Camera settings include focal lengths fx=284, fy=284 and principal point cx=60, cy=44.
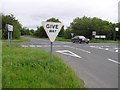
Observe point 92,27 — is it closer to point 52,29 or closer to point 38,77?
point 52,29

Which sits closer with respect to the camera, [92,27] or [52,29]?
[52,29]

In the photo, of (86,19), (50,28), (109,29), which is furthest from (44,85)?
(86,19)

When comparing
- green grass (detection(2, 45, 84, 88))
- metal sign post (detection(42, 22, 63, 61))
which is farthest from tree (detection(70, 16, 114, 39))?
green grass (detection(2, 45, 84, 88))

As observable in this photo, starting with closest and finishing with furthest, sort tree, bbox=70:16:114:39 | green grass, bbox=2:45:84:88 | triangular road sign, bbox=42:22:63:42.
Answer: green grass, bbox=2:45:84:88 → triangular road sign, bbox=42:22:63:42 → tree, bbox=70:16:114:39

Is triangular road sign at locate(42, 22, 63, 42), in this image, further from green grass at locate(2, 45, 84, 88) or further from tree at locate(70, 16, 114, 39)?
tree at locate(70, 16, 114, 39)

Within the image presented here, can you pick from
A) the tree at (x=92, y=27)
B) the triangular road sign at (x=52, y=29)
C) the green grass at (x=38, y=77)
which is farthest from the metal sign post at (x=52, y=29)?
the tree at (x=92, y=27)

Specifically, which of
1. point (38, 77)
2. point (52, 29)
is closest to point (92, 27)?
point (52, 29)

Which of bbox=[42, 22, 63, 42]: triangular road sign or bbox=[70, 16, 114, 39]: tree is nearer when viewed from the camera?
bbox=[42, 22, 63, 42]: triangular road sign

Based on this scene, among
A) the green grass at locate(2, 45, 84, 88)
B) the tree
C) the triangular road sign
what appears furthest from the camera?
the tree

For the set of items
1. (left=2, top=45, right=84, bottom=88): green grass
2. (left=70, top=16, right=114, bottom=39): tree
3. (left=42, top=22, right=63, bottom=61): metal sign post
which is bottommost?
(left=2, top=45, right=84, bottom=88): green grass

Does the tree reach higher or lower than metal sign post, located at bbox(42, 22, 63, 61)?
higher

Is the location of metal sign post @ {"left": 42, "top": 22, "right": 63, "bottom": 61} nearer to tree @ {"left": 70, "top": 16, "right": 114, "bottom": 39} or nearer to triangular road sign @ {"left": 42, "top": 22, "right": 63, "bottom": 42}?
triangular road sign @ {"left": 42, "top": 22, "right": 63, "bottom": 42}

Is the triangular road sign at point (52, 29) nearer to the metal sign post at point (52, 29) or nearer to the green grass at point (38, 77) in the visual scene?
the metal sign post at point (52, 29)

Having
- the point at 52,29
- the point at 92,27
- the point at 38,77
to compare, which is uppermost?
the point at 92,27
